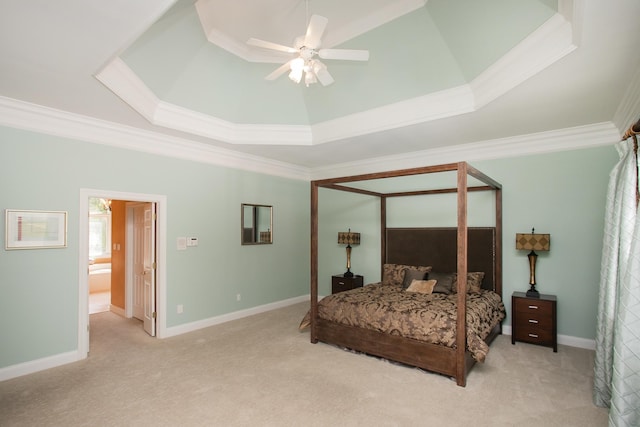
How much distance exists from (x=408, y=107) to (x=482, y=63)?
1.01 m

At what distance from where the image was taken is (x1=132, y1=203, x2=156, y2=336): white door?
4.62 m

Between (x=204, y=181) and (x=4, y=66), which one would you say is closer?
(x=4, y=66)

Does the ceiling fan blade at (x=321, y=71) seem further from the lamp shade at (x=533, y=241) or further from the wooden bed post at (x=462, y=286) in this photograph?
the lamp shade at (x=533, y=241)

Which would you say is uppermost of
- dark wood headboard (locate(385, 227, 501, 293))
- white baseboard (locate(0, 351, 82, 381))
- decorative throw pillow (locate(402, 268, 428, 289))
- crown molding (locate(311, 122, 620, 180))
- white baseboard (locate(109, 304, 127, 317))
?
crown molding (locate(311, 122, 620, 180))

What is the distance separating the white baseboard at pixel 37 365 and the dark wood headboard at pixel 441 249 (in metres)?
4.51

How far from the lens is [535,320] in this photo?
4078 mm

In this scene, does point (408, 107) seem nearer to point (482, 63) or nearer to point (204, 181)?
point (482, 63)

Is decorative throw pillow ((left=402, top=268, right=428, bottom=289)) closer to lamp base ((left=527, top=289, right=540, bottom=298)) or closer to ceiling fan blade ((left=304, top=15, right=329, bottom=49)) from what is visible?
lamp base ((left=527, top=289, right=540, bottom=298))

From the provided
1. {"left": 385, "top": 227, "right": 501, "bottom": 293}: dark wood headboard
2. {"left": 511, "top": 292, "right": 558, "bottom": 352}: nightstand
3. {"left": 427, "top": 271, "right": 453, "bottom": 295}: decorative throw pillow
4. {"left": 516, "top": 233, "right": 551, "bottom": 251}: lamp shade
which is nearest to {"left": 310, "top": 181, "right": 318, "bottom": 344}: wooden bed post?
{"left": 427, "top": 271, "right": 453, "bottom": 295}: decorative throw pillow

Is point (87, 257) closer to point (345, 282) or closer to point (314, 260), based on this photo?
point (314, 260)

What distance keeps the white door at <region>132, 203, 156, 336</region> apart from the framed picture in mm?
1102

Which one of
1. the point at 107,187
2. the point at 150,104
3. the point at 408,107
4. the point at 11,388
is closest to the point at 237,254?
the point at 107,187

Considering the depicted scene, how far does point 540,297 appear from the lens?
418 cm

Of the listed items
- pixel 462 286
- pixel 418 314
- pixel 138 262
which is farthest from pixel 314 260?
pixel 138 262
